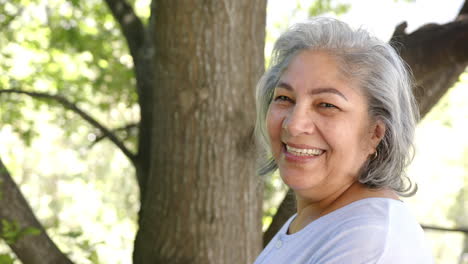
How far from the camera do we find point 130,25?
4.18 m

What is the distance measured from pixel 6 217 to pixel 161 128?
936mm

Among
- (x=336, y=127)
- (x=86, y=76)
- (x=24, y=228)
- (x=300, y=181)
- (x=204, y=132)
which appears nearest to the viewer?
(x=336, y=127)

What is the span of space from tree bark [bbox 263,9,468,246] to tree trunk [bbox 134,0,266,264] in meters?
0.40

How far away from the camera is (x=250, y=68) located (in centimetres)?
335

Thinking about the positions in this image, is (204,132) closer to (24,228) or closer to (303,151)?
(24,228)

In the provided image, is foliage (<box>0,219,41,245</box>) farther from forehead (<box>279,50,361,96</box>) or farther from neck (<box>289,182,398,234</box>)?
forehead (<box>279,50,361,96</box>)

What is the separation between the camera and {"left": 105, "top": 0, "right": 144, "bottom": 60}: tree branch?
4.17m

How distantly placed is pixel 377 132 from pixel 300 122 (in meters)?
0.23

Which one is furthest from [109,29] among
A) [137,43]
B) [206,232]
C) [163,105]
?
[206,232]

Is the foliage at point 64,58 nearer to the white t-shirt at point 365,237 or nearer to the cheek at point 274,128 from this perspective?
the cheek at point 274,128

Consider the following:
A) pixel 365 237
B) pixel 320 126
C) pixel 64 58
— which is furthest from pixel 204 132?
pixel 64 58

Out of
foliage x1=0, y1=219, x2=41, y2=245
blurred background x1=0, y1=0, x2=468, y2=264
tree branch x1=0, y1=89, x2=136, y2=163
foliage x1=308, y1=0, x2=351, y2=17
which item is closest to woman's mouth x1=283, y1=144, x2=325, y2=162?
blurred background x1=0, y1=0, x2=468, y2=264

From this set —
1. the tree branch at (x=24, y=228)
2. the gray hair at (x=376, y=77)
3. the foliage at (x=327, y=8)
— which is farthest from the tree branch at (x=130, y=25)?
the foliage at (x=327, y=8)

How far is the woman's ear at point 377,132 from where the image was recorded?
1.81 metres
